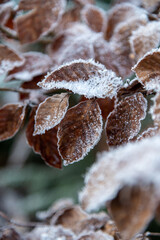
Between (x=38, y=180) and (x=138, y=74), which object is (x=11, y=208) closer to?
(x=38, y=180)

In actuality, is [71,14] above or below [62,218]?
above

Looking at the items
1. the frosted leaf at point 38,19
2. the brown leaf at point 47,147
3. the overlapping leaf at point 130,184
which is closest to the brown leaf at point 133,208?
the overlapping leaf at point 130,184

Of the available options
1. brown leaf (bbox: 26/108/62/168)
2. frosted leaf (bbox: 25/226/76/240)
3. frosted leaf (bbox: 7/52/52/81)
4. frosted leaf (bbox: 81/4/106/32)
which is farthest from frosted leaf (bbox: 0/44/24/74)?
frosted leaf (bbox: 25/226/76/240)

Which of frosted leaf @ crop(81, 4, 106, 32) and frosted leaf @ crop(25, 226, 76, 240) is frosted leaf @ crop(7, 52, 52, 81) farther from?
frosted leaf @ crop(25, 226, 76, 240)

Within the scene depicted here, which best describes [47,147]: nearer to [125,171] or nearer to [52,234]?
[52,234]

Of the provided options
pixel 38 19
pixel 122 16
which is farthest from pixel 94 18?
pixel 38 19

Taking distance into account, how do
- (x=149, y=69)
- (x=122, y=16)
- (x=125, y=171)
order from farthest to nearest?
(x=122, y=16)
(x=149, y=69)
(x=125, y=171)

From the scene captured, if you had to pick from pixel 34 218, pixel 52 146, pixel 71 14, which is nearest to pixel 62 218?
pixel 52 146
